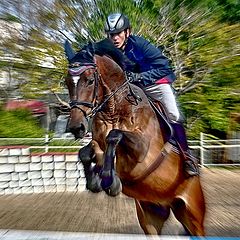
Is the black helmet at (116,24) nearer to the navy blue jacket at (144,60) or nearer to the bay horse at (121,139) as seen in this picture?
the navy blue jacket at (144,60)

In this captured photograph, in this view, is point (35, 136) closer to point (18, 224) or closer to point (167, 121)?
point (18, 224)

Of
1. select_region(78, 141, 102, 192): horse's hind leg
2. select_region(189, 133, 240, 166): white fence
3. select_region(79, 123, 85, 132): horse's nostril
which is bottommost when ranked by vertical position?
select_region(189, 133, 240, 166): white fence

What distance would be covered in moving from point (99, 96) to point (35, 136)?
5.28m

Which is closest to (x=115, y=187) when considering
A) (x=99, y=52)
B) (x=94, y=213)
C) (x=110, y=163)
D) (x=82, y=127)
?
(x=110, y=163)

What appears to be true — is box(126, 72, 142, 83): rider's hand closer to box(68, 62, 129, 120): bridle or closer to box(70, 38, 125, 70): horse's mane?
box(70, 38, 125, 70): horse's mane

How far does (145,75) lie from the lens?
14.0ft

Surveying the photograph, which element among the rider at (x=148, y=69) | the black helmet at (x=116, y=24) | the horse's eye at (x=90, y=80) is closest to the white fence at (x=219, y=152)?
the rider at (x=148, y=69)

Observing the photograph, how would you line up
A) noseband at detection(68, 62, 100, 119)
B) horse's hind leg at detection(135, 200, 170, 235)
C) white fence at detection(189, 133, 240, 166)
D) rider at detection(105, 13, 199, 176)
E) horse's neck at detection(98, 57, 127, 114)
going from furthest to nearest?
white fence at detection(189, 133, 240, 166) → horse's hind leg at detection(135, 200, 170, 235) → rider at detection(105, 13, 199, 176) → horse's neck at detection(98, 57, 127, 114) → noseband at detection(68, 62, 100, 119)

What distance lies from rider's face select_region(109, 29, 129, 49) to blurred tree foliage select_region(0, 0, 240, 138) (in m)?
3.52

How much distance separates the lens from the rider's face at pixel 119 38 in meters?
4.29

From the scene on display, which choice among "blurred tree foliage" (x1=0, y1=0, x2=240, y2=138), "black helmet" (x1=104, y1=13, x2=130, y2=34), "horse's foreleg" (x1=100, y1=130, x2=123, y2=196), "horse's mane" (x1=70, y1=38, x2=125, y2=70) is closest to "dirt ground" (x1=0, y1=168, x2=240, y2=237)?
"horse's foreleg" (x1=100, y1=130, x2=123, y2=196)

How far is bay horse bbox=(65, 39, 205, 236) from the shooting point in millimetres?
3732

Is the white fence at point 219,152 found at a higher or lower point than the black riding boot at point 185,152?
lower

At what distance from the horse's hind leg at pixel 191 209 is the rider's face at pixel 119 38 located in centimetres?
143
